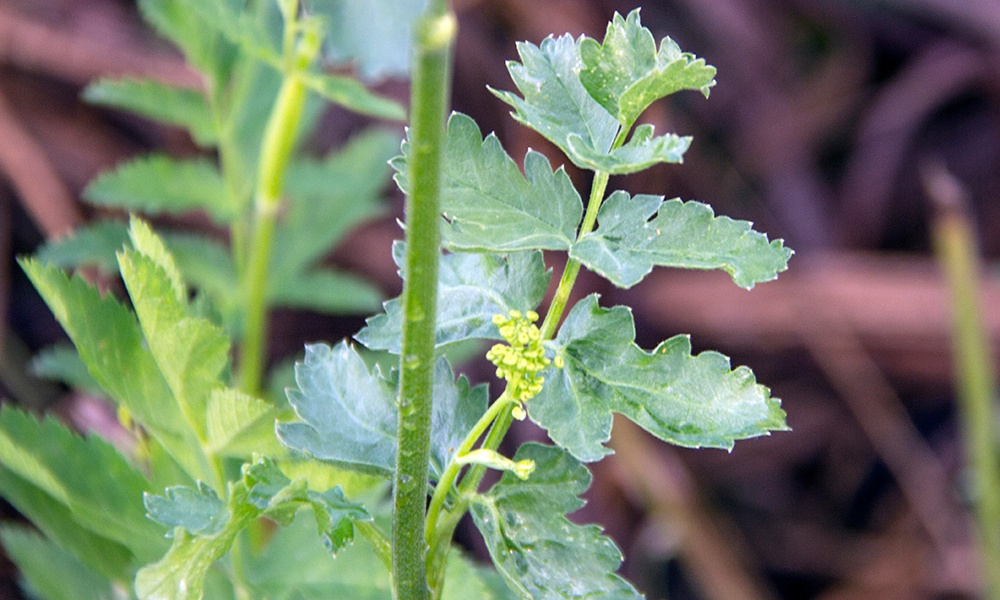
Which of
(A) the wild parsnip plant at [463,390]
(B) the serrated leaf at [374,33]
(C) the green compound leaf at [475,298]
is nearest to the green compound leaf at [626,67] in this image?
(A) the wild parsnip plant at [463,390]

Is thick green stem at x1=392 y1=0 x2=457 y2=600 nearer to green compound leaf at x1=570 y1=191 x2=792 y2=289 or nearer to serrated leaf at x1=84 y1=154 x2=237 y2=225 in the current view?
green compound leaf at x1=570 y1=191 x2=792 y2=289

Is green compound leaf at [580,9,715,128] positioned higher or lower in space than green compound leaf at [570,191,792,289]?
higher

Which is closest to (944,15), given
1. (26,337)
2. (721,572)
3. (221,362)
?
(721,572)

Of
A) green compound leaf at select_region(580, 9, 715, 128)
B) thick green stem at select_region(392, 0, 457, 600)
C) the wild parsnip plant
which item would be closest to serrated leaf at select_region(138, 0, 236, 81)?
the wild parsnip plant

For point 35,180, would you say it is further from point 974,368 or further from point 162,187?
point 974,368

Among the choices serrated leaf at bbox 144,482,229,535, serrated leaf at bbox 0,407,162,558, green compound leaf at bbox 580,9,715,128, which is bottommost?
serrated leaf at bbox 0,407,162,558

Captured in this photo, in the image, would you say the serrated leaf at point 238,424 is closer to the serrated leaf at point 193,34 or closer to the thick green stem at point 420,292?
the thick green stem at point 420,292

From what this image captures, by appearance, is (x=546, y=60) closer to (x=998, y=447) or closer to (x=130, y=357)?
(x=130, y=357)
